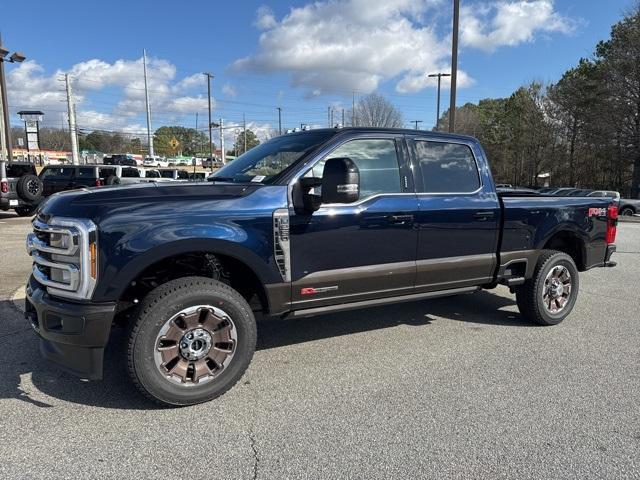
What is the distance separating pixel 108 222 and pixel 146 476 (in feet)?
4.88

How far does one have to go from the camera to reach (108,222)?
317cm

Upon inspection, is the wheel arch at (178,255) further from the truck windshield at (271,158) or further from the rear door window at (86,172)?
the rear door window at (86,172)

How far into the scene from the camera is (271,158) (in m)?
4.41

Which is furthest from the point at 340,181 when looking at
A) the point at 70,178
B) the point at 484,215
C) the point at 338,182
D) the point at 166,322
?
the point at 70,178

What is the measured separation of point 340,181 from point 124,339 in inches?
70.4

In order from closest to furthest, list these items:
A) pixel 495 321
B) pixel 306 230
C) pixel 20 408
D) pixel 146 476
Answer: pixel 146 476
pixel 20 408
pixel 306 230
pixel 495 321

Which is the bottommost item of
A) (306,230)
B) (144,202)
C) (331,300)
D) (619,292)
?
(619,292)

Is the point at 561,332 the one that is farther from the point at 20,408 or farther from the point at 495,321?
the point at 20,408

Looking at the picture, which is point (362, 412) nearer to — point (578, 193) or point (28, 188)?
point (578, 193)

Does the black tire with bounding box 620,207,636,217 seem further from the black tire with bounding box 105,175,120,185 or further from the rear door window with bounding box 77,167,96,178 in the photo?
the rear door window with bounding box 77,167,96,178

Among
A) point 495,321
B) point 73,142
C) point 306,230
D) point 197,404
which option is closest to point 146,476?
point 197,404

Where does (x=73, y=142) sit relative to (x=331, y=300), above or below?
above

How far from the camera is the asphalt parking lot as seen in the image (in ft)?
9.28

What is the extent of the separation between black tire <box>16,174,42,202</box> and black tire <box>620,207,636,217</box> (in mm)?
24594
